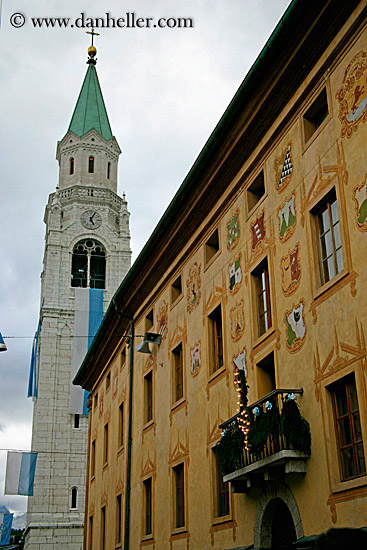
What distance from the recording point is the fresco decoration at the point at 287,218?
15.4 meters

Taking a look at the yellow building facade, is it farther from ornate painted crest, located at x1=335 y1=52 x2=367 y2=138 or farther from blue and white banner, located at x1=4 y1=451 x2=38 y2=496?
blue and white banner, located at x1=4 y1=451 x2=38 y2=496

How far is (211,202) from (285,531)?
9.37m

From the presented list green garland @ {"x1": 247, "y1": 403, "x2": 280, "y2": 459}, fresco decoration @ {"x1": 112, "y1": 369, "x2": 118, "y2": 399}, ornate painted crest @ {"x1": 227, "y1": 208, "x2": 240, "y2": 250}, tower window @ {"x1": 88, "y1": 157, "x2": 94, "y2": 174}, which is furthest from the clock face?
green garland @ {"x1": 247, "y1": 403, "x2": 280, "y2": 459}

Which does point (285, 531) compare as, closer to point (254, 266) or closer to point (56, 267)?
point (254, 266)

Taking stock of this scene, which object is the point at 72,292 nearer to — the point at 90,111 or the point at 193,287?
the point at 90,111

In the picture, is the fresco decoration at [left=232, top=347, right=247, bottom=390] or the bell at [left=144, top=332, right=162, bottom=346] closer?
the fresco decoration at [left=232, top=347, right=247, bottom=390]

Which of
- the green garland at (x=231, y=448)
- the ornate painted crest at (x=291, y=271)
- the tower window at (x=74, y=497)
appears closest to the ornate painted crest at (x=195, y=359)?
the green garland at (x=231, y=448)

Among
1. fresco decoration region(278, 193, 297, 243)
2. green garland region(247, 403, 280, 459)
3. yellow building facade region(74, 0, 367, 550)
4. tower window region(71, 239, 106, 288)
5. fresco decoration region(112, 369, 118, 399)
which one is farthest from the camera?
tower window region(71, 239, 106, 288)

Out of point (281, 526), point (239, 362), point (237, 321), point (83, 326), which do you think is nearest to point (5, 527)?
point (83, 326)

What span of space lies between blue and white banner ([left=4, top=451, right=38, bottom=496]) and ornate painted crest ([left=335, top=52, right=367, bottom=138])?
147ft

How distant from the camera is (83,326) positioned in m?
66.1

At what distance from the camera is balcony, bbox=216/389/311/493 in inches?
523

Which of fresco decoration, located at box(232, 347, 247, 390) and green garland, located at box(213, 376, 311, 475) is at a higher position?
fresco decoration, located at box(232, 347, 247, 390)

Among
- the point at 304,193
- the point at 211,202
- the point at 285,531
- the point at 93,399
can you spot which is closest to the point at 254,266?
the point at 304,193
